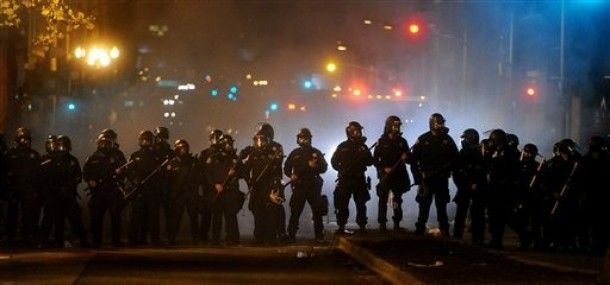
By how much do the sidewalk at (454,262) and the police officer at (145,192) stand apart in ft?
11.8

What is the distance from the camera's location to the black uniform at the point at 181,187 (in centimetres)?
1956

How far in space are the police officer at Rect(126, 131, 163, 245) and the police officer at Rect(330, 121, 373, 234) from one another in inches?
125

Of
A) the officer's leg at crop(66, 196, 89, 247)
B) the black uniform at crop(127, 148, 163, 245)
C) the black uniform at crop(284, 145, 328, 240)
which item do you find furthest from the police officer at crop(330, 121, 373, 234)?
the officer's leg at crop(66, 196, 89, 247)

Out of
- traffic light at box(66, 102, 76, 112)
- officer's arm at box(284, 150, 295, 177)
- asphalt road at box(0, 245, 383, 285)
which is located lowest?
asphalt road at box(0, 245, 383, 285)

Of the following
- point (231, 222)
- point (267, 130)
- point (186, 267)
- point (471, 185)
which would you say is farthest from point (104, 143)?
point (471, 185)

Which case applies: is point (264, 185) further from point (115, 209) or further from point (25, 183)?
point (25, 183)

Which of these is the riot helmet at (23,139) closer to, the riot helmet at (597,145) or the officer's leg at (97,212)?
the officer's leg at (97,212)

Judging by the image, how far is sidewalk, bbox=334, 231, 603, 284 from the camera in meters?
12.1

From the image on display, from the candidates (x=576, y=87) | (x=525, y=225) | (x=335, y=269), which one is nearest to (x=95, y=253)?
(x=335, y=269)

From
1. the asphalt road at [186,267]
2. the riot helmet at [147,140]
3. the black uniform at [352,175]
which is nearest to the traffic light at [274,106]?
the riot helmet at [147,140]

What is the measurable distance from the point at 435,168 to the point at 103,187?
562 centimetres

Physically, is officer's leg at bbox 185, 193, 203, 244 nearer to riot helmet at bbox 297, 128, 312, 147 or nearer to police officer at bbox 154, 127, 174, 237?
police officer at bbox 154, 127, 174, 237

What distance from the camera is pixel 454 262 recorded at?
13.9 m

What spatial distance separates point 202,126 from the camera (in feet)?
223
